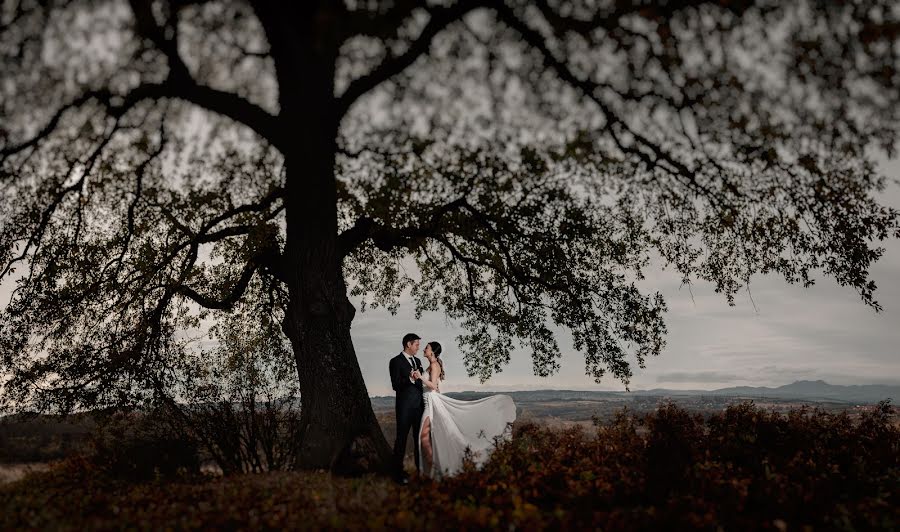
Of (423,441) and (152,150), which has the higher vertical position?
(152,150)

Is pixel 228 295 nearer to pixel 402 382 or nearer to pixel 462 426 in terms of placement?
pixel 402 382

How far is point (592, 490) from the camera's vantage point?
8.92 metres

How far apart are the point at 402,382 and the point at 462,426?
77.6 inches

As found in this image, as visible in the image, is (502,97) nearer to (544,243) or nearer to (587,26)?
(587,26)

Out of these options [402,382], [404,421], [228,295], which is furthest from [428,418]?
[228,295]

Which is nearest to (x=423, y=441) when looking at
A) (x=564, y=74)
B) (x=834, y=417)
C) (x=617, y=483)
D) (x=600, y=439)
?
(x=600, y=439)

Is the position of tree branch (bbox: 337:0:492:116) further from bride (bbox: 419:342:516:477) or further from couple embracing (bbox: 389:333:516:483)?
bride (bbox: 419:342:516:477)

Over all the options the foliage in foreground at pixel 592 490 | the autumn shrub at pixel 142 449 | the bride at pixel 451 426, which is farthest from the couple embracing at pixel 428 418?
the autumn shrub at pixel 142 449

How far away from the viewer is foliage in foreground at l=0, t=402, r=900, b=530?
274 inches

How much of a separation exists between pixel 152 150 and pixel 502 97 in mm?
8720

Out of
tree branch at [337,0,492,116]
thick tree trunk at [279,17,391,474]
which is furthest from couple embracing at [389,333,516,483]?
tree branch at [337,0,492,116]

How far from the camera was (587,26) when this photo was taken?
11.2 m

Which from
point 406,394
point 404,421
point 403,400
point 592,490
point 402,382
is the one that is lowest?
point 592,490

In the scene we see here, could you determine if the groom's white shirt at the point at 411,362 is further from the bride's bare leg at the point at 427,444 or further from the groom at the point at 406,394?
the bride's bare leg at the point at 427,444
